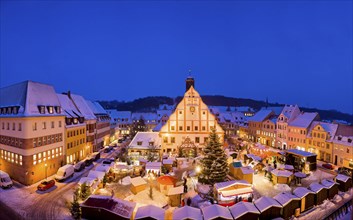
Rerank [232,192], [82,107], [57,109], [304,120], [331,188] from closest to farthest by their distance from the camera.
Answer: [232,192]
[331,188]
[57,109]
[82,107]
[304,120]

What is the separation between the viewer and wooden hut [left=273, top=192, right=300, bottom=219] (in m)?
21.1

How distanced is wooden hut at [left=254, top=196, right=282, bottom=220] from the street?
1781cm

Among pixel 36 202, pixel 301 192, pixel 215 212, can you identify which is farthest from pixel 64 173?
pixel 301 192

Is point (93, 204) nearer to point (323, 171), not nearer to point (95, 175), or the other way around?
point (95, 175)

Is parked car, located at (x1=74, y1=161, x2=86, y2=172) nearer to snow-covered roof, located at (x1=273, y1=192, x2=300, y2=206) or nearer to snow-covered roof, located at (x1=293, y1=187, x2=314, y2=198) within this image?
snow-covered roof, located at (x1=273, y1=192, x2=300, y2=206)

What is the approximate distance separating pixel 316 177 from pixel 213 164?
17.6 meters

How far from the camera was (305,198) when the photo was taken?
22.8 m

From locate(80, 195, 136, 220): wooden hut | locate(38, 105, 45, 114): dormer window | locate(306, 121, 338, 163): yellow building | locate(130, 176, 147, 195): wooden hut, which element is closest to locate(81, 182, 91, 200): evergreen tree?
locate(80, 195, 136, 220): wooden hut

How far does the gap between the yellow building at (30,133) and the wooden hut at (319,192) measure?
112ft

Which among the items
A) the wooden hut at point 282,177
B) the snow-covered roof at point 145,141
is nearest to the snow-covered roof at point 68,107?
the snow-covered roof at point 145,141

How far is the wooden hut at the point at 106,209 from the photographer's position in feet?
63.3

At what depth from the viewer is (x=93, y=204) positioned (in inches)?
799

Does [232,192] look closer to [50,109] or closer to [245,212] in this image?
[245,212]

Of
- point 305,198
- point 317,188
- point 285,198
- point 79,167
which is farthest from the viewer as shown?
point 79,167
